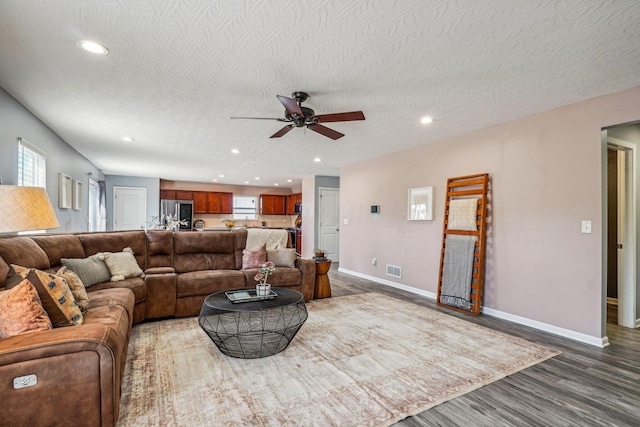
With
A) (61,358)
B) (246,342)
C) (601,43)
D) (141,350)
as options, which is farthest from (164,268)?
(601,43)

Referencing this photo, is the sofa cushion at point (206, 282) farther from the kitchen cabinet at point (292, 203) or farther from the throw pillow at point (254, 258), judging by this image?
the kitchen cabinet at point (292, 203)

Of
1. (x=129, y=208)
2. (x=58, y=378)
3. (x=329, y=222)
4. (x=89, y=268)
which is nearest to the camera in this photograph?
(x=58, y=378)

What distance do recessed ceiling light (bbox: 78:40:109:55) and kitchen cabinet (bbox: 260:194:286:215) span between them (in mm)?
8859

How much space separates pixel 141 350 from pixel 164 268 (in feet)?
4.62

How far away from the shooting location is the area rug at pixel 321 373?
1.91 metres

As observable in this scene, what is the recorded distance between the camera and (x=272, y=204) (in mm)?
11312

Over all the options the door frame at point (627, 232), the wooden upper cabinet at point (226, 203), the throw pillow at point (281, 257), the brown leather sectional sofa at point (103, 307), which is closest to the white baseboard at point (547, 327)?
the door frame at point (627, 232)

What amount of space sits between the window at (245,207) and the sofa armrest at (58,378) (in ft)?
31.6

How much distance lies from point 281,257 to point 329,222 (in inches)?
159

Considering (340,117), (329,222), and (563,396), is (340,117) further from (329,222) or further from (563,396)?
(329,222)

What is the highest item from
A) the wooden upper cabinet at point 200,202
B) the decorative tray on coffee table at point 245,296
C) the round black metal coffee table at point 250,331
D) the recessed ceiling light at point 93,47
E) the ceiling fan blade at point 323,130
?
the recessed ceiling light at point 93,47

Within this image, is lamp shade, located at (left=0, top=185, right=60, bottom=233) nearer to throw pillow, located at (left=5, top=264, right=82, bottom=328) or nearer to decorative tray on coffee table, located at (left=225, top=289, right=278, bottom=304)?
throw pillow, located at (left=5, top=264, right=82, bottom=328)

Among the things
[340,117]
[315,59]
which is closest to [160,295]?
[340,117]

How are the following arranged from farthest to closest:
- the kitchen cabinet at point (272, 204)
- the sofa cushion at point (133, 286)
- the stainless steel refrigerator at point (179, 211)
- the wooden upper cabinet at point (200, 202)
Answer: the kitchen cabinet at point (272, 204), the wooden upper cabinet at point (200, 202), the stainless steel refrigerator at point (179, 211), the sofa cushion at point (133, 286)
